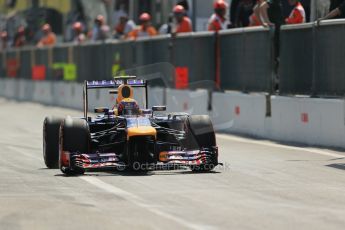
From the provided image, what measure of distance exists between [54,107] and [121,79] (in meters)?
21.8

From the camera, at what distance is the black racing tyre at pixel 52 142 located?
14.7 metres

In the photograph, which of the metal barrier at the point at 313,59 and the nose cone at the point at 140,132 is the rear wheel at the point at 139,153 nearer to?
the nose cone at the point at 140,132

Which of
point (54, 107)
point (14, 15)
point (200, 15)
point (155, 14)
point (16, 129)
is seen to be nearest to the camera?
point (16, 129)

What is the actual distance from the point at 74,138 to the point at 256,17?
908cm

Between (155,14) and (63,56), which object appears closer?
(155,14)

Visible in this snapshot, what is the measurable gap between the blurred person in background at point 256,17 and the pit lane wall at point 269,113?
144 cm

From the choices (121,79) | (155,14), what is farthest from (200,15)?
(121,79)

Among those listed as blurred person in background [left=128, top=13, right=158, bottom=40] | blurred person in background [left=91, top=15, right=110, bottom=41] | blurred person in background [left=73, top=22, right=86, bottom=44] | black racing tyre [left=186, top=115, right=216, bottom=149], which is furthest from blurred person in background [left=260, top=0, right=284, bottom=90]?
blurred person in background [left=73, top=22, right=86, bottom=44]

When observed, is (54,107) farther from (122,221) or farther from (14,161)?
(122,221)

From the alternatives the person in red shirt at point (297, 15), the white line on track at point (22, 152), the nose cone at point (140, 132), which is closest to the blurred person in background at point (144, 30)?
the person in red shirt at point (297, 15)

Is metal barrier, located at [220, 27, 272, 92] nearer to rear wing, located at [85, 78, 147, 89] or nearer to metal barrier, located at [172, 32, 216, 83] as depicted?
metal barrier, located at [172, 32, 216, 83]

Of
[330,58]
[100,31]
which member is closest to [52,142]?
[330,58]

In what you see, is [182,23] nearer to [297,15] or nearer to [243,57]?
[243,57]

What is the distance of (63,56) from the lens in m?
37.9
